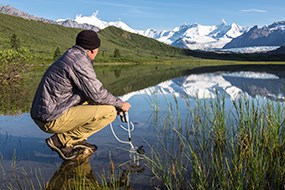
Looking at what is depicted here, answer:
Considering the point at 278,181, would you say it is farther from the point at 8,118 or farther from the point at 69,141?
the point at 8,118

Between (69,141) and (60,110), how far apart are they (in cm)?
83

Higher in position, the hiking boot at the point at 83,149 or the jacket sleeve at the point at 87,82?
the jacket sleeve at the point at 87,82

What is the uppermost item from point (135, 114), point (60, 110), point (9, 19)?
point (9, 19)

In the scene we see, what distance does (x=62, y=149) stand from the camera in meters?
5.99

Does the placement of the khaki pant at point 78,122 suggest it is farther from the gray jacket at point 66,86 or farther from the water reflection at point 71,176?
the water reflection at point 71,176

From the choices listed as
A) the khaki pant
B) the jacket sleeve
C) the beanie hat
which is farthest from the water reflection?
the beanie hat

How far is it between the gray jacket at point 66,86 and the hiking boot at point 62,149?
2.15 feet

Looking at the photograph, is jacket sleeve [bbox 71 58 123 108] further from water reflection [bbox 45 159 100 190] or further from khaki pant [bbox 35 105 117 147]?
water reflection [bbox 45 159 100 190]

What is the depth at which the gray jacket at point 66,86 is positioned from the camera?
5277 millimetres

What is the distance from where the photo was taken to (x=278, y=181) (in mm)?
4062

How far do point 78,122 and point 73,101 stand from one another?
0.41 m

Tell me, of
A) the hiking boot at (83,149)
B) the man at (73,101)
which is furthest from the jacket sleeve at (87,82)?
the hiking boot at (83,149)

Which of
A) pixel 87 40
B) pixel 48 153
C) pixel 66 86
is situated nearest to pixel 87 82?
pixel 66 86

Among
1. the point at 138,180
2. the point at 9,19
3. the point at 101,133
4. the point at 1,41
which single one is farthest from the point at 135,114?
the point at 9,19
